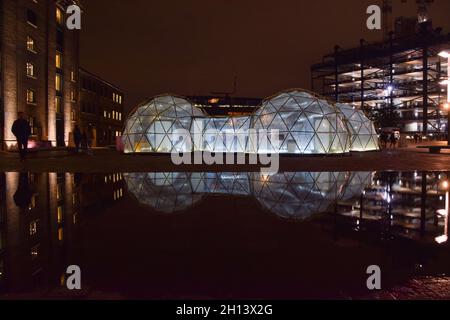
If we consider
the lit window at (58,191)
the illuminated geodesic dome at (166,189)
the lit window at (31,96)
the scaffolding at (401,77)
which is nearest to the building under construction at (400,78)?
the scaffolding at (401,77)

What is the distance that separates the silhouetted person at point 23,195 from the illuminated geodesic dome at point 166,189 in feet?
9.27

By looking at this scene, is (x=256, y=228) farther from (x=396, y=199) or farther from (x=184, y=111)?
(x=184, y=111)

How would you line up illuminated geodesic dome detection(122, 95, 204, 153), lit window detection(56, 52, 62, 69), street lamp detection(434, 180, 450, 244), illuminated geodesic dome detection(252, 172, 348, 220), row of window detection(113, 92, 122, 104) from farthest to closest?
row of window detection(113, 92, 122, 104)
lit window detection(56, 52, 62, 69)
illuminated geodesic dome detection(122, 95, 204, 153)
illuminated geodesic dome detection(252, 172, 348, 220)
street lamp detection(434, 180, 450, 244)

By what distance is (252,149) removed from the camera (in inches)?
1323

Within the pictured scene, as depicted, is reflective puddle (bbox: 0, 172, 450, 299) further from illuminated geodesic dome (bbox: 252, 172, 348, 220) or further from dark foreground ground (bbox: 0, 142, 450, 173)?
dark foreground ground (bbox: 0, 142, 450, 173)

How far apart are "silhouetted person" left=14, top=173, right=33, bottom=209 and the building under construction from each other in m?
67.6

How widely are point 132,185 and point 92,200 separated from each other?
3.11m

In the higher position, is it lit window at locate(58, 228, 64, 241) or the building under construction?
the building under construction

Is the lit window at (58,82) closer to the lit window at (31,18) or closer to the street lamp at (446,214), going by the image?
the lit window at (31,18)

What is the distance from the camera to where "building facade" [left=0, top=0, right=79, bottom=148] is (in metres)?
33.9

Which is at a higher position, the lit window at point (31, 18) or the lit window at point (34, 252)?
the lit window at point (31, 18)

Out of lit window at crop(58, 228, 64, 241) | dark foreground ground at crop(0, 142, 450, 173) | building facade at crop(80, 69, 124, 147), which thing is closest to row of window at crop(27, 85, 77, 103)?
building facade at crop(80, 69, 124, 147)

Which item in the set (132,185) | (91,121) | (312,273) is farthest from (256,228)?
(91,121)

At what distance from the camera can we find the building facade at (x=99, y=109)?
2362 inches
